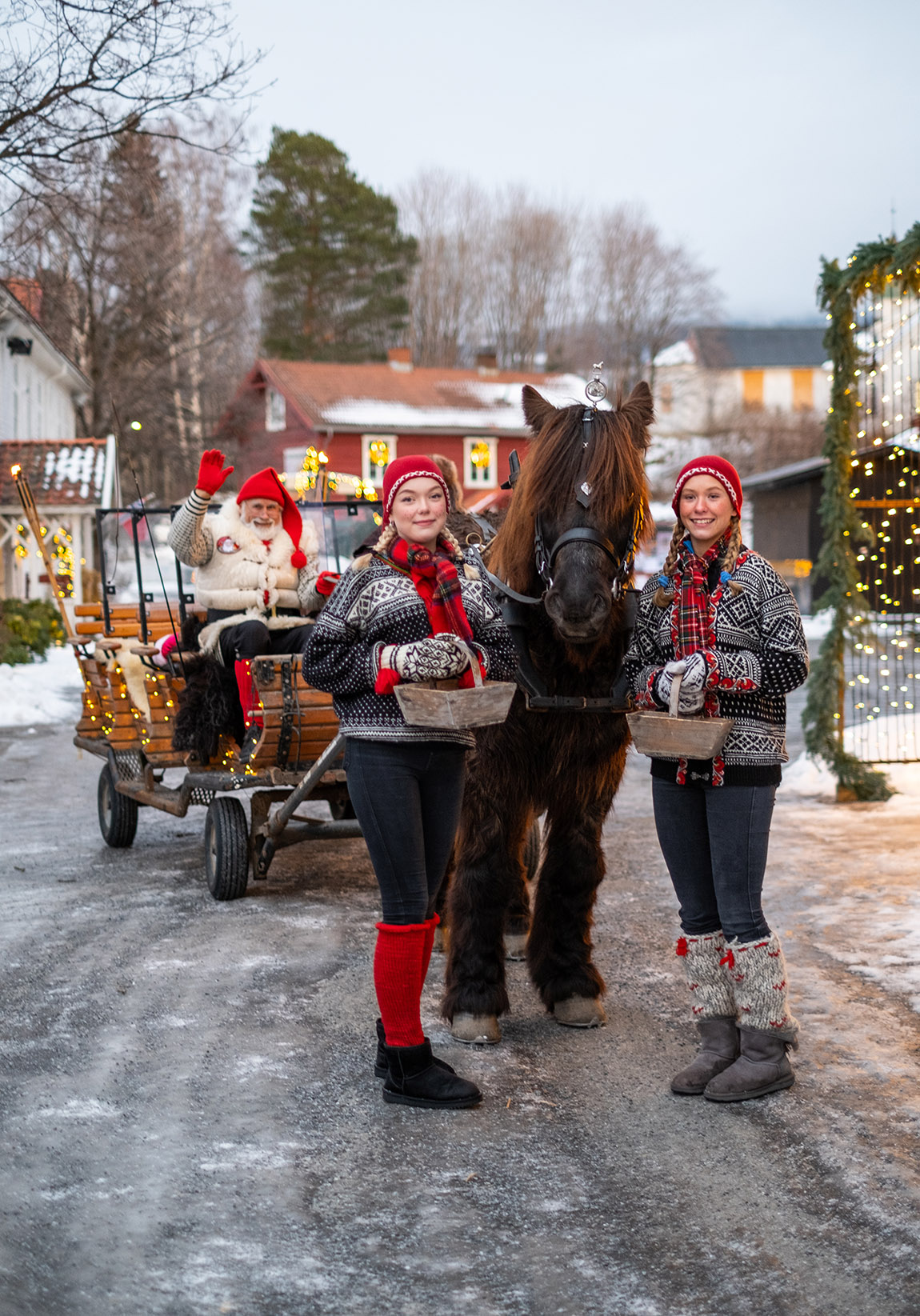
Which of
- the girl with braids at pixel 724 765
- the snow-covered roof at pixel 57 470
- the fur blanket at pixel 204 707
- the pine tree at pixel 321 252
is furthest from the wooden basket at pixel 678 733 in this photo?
the pine tree at pixel 321 252

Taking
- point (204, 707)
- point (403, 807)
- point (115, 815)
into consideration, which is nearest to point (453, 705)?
point (403, 807)

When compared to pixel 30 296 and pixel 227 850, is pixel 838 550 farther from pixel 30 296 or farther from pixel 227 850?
pixel 30 296

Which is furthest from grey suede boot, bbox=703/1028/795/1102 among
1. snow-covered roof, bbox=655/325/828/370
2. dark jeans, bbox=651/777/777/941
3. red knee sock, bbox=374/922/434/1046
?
snow-covered roof, bbox=655/325/828/370

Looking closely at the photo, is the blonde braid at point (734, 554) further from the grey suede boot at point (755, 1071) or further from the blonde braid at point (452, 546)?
the grey suede boot at point (755, 1071)

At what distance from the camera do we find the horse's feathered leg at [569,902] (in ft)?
Result: 14.2

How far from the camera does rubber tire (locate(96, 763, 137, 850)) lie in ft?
23.9

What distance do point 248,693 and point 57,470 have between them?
56.3ft

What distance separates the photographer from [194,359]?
34312mm

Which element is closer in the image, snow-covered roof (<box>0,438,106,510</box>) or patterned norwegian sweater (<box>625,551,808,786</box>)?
patterned norwegian sweater (<box>625,551,808,786</box>)

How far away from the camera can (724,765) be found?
3.63 meters

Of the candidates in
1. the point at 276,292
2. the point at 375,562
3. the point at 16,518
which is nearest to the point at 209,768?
the point at 375,562

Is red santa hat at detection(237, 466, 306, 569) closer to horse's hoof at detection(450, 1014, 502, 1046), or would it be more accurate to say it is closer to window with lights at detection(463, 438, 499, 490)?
horse's hoof at detection(450, 1014, 502, 1046)

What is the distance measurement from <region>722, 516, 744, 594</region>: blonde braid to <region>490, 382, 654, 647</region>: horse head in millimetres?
299

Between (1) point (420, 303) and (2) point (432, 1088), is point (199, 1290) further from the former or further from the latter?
(1) point (420, 303)
